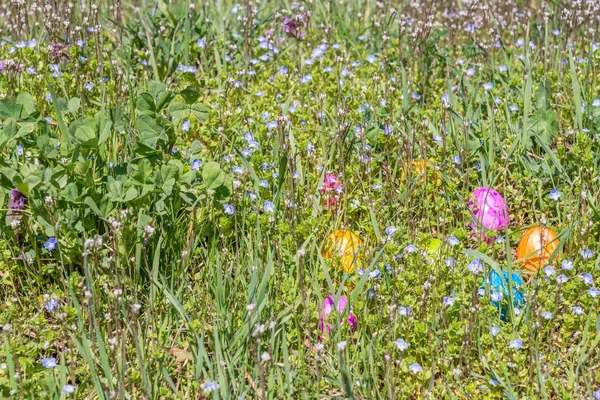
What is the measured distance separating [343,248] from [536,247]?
81 cm

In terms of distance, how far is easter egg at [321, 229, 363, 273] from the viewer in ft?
10.1

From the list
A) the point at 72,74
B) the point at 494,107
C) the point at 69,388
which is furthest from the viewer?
the point at 72,74

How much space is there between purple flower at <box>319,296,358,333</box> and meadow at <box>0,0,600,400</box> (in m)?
0.01

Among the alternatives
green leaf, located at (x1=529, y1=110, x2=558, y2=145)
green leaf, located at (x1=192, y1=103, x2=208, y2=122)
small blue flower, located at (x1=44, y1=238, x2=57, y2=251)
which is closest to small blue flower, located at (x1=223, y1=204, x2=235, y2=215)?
green leaf, located at (x1=192, y1=103, x2=208, y2=122)

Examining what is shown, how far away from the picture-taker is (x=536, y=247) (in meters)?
3.16

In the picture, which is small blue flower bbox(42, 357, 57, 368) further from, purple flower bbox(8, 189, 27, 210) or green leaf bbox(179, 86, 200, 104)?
green leaf bbox(179, 86, 200, 104)

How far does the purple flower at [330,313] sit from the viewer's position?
2.68 m

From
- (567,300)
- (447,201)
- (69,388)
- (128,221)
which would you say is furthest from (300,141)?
(69,388)

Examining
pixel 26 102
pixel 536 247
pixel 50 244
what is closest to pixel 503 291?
pixel 536 247

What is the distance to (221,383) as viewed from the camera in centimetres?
241

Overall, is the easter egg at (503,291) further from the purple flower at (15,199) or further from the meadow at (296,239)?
the purple flower at (15,199)

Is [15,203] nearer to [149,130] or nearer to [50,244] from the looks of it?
[50,244]

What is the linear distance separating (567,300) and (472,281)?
37 centimetres

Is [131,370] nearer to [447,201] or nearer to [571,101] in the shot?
[447,201]
